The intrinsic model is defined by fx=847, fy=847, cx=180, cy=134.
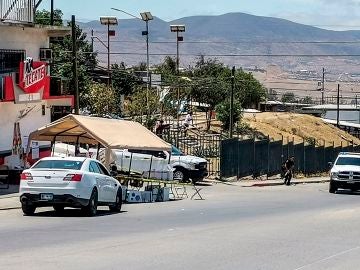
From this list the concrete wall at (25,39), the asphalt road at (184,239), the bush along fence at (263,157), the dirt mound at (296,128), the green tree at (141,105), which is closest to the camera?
the asphalt road at (184,239)

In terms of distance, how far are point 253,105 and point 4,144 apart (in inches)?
3303

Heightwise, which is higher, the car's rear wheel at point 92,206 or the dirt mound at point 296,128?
the car's rear wheel at point 92,206

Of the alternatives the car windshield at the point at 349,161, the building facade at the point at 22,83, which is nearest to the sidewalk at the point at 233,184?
the building facade at the point at 22,83

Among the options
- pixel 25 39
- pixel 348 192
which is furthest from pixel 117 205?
pixel 348 192

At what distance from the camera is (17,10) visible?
35.6 meters

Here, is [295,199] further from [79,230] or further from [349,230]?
[79,230]

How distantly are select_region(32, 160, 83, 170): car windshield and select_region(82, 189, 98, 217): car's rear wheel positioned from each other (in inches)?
33.0

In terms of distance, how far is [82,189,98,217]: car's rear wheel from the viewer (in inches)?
880

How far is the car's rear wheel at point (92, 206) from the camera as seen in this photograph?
2234 centimetres

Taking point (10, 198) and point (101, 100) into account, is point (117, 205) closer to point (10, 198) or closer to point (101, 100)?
point (10, 198)

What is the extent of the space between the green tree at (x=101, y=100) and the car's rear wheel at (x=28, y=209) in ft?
127

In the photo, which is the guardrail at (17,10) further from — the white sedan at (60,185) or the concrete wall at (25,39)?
the white sedan at (60,185)

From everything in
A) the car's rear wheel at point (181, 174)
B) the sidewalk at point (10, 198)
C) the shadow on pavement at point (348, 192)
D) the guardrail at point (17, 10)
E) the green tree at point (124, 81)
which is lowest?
the shadow on pavement at point (348, 192)

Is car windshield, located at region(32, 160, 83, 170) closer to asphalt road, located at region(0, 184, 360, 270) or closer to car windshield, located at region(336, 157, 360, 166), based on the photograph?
asphalt road, located at region(0, 184, 360, 270)
